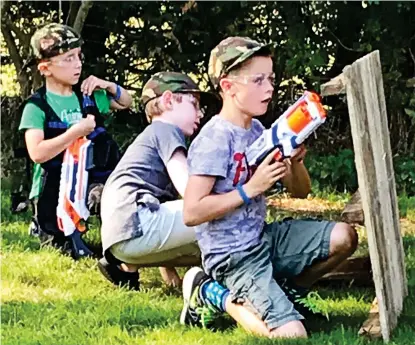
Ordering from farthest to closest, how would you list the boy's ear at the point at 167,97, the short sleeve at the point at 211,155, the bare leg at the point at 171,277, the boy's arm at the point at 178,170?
the bare leg at the point at 171,277 → the boy's ear at the point at 167,97 → the boy's arm at the point at 178,170 → the short sleeve at the point at 211,155

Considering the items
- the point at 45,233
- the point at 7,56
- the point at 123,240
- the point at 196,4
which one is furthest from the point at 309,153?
the point at 123,240

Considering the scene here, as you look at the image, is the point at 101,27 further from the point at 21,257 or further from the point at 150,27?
the point at 21,257

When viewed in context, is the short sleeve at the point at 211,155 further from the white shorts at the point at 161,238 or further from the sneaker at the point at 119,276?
the sneaker at the point at 119,276

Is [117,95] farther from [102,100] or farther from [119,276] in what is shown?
[119,276]

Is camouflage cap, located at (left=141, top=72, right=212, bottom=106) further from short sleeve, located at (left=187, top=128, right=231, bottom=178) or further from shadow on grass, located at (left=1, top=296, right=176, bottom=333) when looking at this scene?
shadow on grass, located at (left=1, top=296, right=176, bottom=333)

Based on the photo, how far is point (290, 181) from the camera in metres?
3.96

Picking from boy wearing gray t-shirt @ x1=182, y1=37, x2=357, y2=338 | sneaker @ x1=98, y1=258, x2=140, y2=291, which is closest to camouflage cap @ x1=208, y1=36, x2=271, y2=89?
boy wearing gray t-shirt @ x1=182, y1=37, x2=357, y2=338

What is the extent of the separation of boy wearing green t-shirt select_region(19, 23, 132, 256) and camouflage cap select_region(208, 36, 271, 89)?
146 centimetres

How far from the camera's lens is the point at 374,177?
11.6 feet

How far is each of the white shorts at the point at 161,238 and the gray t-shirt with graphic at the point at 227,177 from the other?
46 centimetres

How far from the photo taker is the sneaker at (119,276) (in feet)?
14.8

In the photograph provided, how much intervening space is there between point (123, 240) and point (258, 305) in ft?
2.98

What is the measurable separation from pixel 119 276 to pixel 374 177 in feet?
5.00

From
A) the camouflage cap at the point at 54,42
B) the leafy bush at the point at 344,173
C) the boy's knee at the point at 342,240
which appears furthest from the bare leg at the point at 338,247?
the leafy bush at the point at 344,173
